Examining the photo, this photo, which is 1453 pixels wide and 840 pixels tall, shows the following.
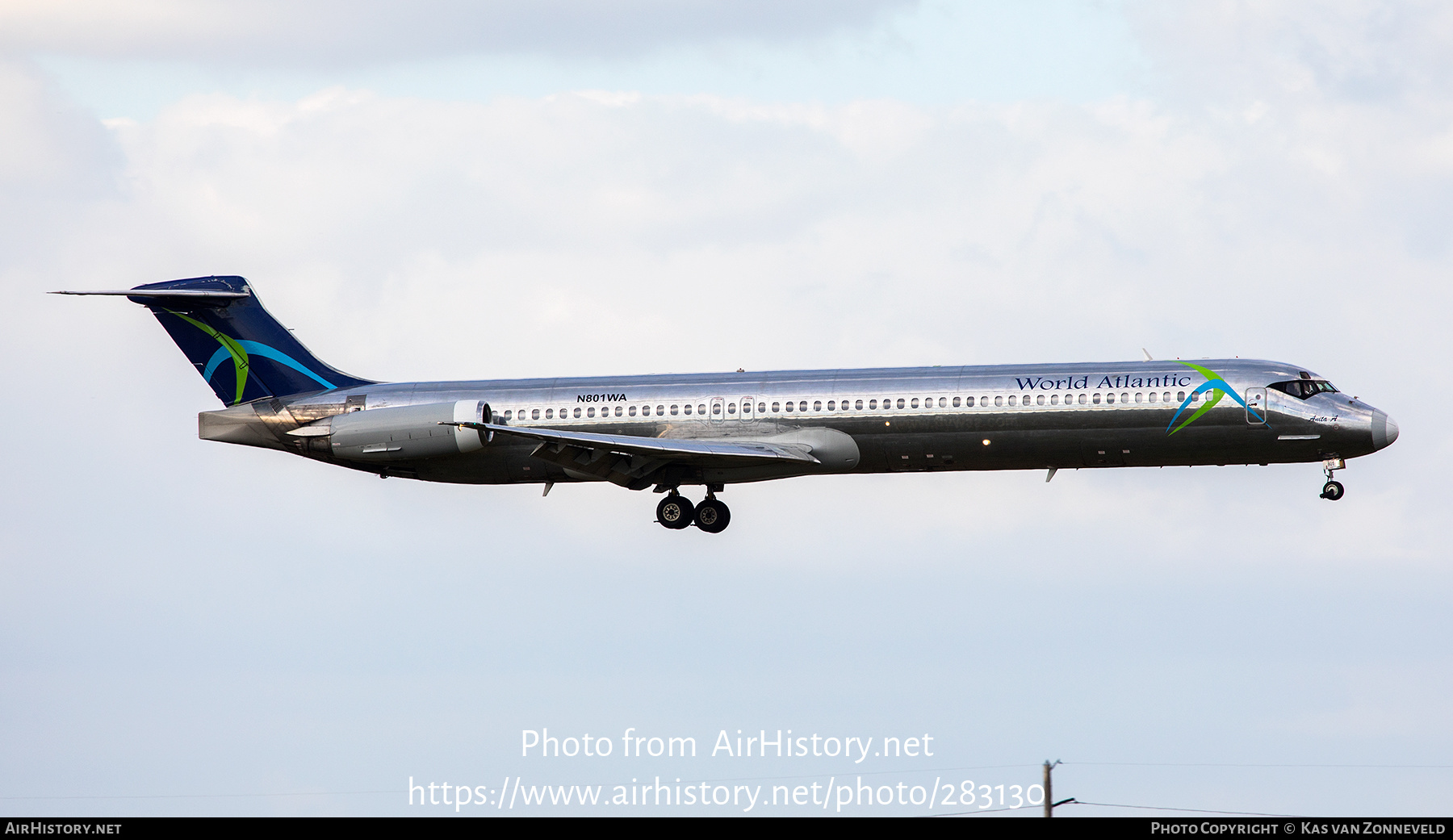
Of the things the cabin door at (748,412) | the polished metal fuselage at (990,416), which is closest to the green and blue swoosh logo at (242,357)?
the polished metal fuselage at (990,416)

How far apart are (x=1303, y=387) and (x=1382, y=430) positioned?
6.95 ft

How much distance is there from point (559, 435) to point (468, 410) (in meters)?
3.28

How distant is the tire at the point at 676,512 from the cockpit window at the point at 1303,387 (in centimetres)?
1485

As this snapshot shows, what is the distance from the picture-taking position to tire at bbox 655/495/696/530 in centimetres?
4847

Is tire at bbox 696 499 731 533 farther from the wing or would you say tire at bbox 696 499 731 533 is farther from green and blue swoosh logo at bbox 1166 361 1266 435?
green and blue swoosh logo at bbox 1166 361 1266 435

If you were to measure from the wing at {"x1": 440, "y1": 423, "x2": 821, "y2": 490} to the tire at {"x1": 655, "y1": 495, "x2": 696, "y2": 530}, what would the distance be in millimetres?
886

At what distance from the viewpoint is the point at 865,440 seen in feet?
151

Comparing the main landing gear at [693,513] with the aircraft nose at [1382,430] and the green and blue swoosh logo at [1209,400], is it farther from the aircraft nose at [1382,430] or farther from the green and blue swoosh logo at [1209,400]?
the aircraft nose at [1382,430]

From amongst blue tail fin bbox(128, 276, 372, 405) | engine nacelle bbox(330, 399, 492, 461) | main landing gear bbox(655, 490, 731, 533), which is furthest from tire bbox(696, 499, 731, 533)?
blue tail fin bbox(128, 276, 372, 405)

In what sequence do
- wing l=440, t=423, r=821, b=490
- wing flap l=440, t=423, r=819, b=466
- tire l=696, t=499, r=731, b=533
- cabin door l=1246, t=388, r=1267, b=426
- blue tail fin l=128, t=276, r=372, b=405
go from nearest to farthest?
1. cabin door l=1246, t=388, r=1267, b=426
2. wing flap l=440, t=423, r=819, b=466
3. wing l=440, t=423, r=821, b=490
4. tire l=696, t=499, r=731, b=533
5. blue tail fin l=128, t=276, r=372, b=405

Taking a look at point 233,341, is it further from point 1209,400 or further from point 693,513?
point 1209,400
